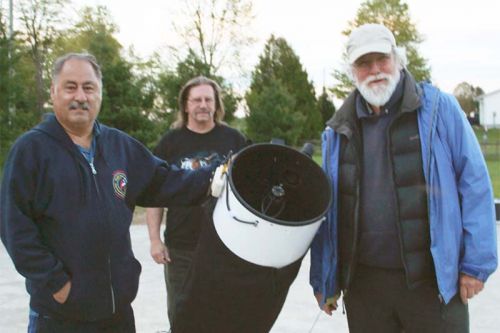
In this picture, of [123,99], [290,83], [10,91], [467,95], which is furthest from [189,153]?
[467,95]

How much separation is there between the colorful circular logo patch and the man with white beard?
0.77 m

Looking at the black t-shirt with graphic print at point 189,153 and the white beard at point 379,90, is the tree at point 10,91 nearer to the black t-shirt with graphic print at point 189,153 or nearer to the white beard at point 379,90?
the black t-shirt with graphic print at point 189,153

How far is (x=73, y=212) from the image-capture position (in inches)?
72.7

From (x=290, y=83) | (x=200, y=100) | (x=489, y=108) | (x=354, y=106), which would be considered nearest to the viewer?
(x=354, y=106)

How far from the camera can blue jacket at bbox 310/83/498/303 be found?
1970 millimetres

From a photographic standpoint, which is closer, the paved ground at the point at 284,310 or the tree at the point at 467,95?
the paved ground at the point at 284,310

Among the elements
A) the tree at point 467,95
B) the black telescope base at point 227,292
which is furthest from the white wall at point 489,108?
the black telescope base at point 227,292

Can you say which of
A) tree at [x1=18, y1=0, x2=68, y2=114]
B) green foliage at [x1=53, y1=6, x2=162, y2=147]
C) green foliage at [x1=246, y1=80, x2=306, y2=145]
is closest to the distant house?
green foliage at [x1=246, y1=80, x2=306, y2=145]

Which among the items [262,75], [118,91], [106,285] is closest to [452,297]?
[106,285]

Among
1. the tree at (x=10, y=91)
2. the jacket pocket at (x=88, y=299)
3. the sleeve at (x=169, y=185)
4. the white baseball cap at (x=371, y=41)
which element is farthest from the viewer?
the tree at (x=10, y=91)

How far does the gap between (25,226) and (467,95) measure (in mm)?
70184

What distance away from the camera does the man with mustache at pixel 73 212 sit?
179 cm

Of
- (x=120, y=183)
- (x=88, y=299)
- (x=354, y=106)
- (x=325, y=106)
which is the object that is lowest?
(x=88, y=299)

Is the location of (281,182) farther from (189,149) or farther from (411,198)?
(189,149)
